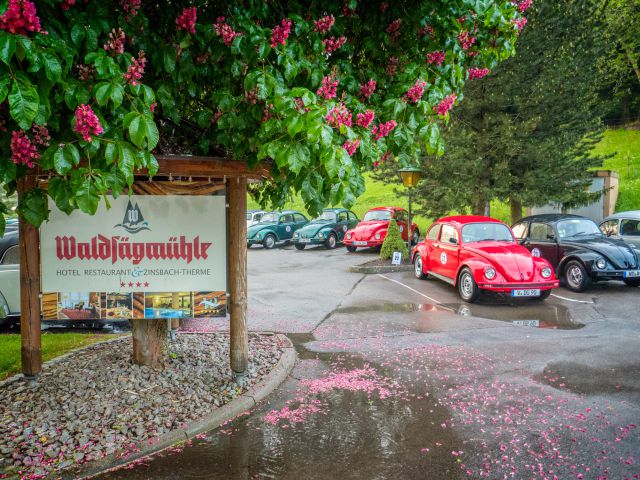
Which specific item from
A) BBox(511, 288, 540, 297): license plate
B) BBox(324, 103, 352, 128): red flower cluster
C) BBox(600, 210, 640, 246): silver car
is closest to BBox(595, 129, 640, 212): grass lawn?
BBox(600, 210, 640, 246): silver car

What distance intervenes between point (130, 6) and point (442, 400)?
4766mm

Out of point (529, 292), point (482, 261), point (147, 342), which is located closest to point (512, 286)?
point (529, 292)

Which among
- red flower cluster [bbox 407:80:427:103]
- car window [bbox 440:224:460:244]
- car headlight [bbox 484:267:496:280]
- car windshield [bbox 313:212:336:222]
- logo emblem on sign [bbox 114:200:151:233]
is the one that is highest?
red flower cluster [bbox 407:80:427:103]

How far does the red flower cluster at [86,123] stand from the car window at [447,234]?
9698 mm

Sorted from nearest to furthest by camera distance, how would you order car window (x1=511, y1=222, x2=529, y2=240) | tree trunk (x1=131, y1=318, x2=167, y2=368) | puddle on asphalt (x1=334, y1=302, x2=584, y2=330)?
tree trunk (x1=131, y1=318, x2=167, y2=368), puddle on asphalt (x1=334, y1=302, x2=584, y2=330), car window (x1=511, y1=222, x2=529, y2=240)

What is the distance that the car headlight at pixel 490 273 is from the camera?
33.0 feet

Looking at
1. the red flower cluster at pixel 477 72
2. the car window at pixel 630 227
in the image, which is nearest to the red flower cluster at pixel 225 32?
the red flower cluster at pixel 477 72

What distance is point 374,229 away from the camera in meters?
20.4

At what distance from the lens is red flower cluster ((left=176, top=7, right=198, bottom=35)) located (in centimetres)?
380

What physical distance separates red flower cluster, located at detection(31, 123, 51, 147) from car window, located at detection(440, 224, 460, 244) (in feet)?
31.8

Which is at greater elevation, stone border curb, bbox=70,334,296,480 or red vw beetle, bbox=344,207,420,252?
red vw beetle, bbox=344,207,420,252

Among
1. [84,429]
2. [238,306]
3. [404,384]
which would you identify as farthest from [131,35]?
[404,384]

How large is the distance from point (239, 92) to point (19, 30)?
1971 millimetres

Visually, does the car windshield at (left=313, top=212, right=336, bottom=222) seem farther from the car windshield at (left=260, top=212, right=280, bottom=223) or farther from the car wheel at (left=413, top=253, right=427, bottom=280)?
the car wheel at (left=413, top=253, right=427, bottom=280)
